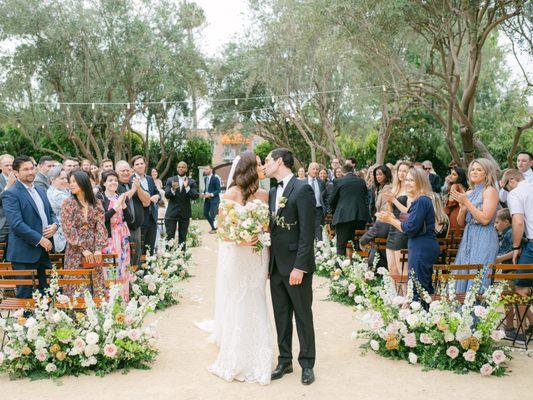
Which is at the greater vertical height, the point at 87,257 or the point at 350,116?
the point at 350,116

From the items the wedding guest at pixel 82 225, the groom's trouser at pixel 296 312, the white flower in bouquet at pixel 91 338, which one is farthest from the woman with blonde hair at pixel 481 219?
the wedding guest at pixel 82 225

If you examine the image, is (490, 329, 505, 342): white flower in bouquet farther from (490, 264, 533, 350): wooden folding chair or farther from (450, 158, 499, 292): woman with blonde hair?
(450, 158, 499, 292): woman with blonde hair

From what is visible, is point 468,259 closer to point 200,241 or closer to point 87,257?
point 87,257

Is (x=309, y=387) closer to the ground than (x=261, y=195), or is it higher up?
closer to the ground

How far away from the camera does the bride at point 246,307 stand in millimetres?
5609

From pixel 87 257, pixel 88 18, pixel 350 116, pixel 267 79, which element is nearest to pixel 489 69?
pixel 350 116

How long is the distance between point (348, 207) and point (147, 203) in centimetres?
332

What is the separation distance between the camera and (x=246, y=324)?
5.69 m

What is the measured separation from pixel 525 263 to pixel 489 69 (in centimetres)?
2438

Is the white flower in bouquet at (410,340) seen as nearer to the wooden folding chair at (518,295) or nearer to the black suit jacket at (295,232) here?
the wooden folding chair at (518,295)

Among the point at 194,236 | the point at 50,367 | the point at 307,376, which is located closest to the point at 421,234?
Result: the point at 307,376

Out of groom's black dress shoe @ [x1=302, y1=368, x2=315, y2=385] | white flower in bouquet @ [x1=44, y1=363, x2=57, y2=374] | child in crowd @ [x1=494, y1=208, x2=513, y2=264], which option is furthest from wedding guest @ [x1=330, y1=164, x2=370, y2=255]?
white flower in bouquet @ [x1=44, y1=363, x2=57, y2=374]

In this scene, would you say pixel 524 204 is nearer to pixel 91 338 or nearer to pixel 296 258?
pixel 296 258

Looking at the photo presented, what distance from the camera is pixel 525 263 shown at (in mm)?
A: 6734
